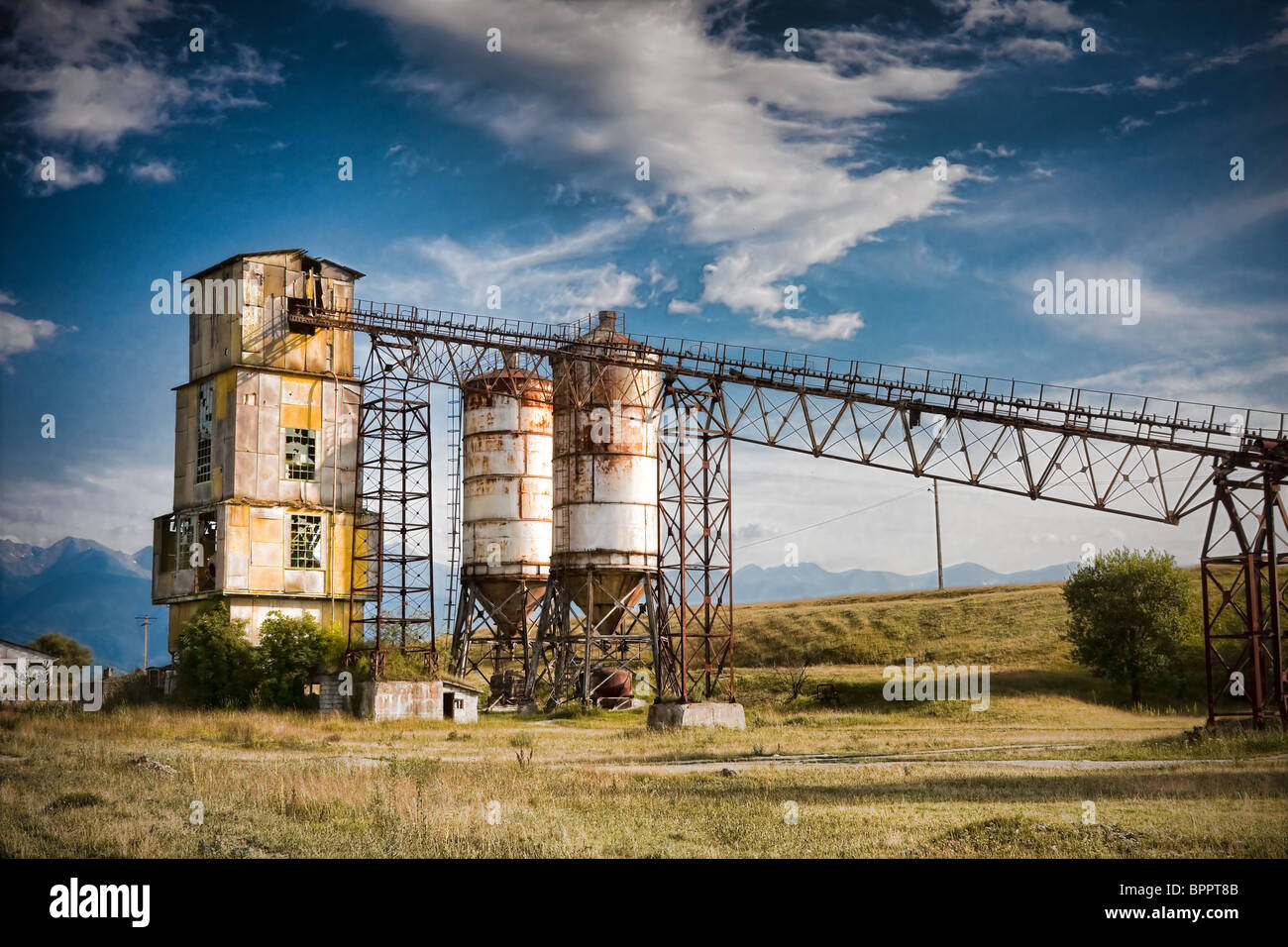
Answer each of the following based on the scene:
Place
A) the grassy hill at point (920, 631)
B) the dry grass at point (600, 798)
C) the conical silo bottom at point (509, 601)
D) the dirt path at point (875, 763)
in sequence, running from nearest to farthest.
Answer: the dry grass at point (600, 798) → the dirt path at point (875, 763) → the conical silo bottom at point (509, 601) → the grassy hill at point (920, 631)

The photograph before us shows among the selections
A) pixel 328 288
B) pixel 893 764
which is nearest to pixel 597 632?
pixel 328 288

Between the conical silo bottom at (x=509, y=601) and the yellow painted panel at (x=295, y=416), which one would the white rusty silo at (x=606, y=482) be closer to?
the conical silo bottom at (x=509, y=601)

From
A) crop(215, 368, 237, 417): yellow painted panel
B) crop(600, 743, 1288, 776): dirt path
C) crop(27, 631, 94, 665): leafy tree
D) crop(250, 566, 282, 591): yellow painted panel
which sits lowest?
crop(27, 631, 94, 665): leafy tree

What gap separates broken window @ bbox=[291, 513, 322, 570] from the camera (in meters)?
40.8

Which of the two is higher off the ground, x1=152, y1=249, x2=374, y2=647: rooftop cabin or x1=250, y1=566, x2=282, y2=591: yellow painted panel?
x1=152, y1=249, x2=374, y2=647: rooftop cabin

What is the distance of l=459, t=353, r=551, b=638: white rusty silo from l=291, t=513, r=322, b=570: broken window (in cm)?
850

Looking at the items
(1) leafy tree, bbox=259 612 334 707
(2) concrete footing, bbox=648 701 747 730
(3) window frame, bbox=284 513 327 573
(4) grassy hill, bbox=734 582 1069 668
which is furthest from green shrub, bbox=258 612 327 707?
(4) grassy hill, bbox=734 582 1069 668

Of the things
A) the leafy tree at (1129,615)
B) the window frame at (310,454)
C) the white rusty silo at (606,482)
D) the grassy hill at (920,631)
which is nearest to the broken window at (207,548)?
the window frame at (310,454)

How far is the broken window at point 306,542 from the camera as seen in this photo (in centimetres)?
4081

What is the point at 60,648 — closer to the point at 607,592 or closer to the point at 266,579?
the point at 266,579

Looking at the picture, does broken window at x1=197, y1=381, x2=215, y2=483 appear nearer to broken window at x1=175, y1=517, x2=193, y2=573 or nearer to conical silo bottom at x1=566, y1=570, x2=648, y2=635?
broken window at x1=175, y1=517, x2=193, y2=573

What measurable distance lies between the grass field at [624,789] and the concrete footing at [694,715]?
96cm
